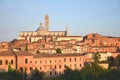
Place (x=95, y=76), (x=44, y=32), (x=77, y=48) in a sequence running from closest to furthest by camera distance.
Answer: (x=95, y=76)
(x=77, y=48)
(x=44, y=32)

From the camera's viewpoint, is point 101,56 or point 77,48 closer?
point 101,56

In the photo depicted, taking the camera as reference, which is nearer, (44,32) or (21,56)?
(21,56)

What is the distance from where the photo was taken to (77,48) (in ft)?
164

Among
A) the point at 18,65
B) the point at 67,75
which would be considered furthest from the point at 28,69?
the point at 67,75

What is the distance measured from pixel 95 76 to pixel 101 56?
74.3ft

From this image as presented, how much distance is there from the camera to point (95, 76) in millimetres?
20812

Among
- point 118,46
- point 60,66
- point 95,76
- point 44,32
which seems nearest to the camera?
point 95,76

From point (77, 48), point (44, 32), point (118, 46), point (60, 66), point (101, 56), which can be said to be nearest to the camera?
point (60, 66)

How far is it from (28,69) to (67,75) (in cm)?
605

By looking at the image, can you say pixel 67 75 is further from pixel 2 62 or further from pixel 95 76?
pixel 2 62

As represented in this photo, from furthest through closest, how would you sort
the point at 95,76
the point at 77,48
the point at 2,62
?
the point at 77,48 → the point at 2,62 → the point at 95,76

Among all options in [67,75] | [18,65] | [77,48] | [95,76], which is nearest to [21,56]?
[18,65]

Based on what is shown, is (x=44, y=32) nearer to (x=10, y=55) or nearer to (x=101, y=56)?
(x=101, y=56)

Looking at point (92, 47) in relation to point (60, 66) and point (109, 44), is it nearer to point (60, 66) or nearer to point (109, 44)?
point (109, 44)
